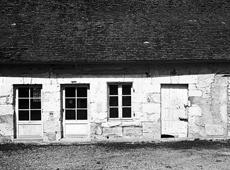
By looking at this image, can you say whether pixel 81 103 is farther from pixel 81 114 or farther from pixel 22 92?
pixel 22 92

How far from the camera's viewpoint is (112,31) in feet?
43.4

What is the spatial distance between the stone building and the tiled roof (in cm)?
3

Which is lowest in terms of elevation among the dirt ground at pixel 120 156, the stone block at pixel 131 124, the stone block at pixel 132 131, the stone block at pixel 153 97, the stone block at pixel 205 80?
the dirt ground at pixel 120 156

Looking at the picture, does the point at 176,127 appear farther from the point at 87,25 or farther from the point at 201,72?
the point at 87,25

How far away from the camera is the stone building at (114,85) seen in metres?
12.6

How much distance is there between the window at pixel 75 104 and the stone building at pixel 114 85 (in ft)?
0.11

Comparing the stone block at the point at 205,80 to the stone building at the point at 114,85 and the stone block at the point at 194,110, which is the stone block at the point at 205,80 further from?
the stone block at the point at 194,110

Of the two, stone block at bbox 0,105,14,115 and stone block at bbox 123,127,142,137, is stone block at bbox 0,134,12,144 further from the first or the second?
stone block at bbox 123,127,142,137

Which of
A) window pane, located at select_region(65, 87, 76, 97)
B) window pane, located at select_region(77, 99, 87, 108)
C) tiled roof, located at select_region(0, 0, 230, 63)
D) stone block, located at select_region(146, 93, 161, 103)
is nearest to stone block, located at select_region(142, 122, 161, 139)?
stone block, located at select_region(146, 93, 161, 103)

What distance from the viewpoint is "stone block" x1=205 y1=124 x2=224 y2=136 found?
12.9 metres

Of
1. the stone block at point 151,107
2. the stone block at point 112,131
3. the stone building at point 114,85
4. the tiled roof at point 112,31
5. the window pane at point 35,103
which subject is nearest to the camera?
the tiled roof at point 112,31

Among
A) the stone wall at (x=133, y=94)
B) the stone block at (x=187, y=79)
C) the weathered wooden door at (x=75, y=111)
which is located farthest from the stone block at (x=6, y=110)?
the stone block at (x=187, y=79)

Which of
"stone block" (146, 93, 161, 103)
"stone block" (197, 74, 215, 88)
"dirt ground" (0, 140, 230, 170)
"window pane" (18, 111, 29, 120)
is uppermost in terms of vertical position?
"stone block" (197, 74, 215, 88)

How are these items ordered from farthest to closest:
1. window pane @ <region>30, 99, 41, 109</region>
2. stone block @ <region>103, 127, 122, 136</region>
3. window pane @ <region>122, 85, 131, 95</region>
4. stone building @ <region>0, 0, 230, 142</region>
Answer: window pane @ <region>122, 85, 131, 95</region>
window pane @ <region>30, 99, 41, 109</region>
stone block @ <region>103, 127, 122, 136</region>
stone building @ <region>0, 0, 230, 142</region>
